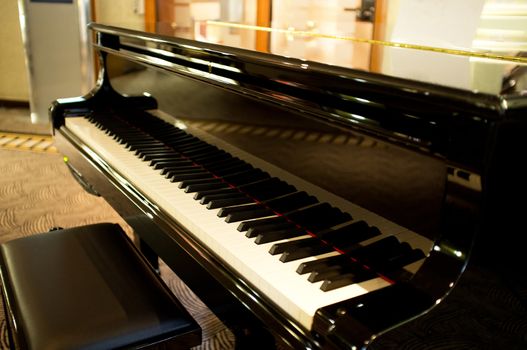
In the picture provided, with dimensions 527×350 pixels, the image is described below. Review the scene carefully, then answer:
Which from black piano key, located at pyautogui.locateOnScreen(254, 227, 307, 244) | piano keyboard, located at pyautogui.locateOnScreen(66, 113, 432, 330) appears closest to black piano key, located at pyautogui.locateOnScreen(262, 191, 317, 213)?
piano keyboard, located at pyautogui.locateOnScreen(66, 113, 432, 330)

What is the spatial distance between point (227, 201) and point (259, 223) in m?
0.18

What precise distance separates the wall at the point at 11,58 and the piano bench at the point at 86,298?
4.76m

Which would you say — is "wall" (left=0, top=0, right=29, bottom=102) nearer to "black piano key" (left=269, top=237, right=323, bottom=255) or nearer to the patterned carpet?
the patterned carpet

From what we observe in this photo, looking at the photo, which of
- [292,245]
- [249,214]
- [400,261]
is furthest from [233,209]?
[400,261]

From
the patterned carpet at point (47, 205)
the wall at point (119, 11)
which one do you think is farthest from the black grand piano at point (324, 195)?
the wall at point (119, 11)

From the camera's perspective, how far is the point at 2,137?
194 inches

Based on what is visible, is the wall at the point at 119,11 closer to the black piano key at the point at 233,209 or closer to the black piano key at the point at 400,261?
the black piano key at the point at 233,209

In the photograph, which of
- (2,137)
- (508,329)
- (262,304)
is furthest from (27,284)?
(2,137)

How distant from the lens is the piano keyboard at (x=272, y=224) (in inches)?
38.2

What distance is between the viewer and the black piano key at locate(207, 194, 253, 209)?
53.4 inches

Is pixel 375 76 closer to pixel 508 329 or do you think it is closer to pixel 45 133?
pixel 508 329

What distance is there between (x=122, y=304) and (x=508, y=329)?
897mm

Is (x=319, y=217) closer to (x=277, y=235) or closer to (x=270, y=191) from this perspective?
(x=277, y=235)

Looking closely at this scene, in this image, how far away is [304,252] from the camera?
1.08 meters
